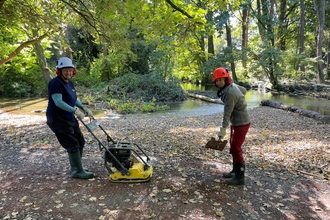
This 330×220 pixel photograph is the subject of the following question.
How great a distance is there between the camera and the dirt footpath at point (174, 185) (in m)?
3.87

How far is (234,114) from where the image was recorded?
460 centimetres

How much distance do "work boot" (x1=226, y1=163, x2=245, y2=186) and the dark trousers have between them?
270cm

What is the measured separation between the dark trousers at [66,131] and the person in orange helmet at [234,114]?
7.95ft

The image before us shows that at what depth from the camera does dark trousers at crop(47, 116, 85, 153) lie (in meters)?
4.37

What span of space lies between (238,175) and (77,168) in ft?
9.14

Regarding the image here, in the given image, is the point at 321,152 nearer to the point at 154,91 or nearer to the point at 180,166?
the point at 180,166

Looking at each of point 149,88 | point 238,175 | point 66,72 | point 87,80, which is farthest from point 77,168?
point 87,80

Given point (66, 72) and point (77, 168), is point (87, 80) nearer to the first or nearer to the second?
point (77, 168)

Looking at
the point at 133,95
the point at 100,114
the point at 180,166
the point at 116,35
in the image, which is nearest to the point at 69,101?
the point at 180,166

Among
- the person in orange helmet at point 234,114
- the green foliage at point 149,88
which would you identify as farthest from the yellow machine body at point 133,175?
the green foliage at point 149,88

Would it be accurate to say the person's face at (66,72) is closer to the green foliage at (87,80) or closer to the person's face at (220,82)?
the person's face at (220,82)

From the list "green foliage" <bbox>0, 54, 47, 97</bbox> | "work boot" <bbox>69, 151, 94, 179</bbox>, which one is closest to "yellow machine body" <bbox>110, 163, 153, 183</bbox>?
"work boot" <bbox>69, 151, 94, 179</bbox>

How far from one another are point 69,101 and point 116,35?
4946mm

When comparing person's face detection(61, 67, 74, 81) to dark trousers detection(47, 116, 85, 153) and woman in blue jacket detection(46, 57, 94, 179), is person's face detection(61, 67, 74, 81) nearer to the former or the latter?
woman in blue jacket detection(46, 57, 94, 179)
